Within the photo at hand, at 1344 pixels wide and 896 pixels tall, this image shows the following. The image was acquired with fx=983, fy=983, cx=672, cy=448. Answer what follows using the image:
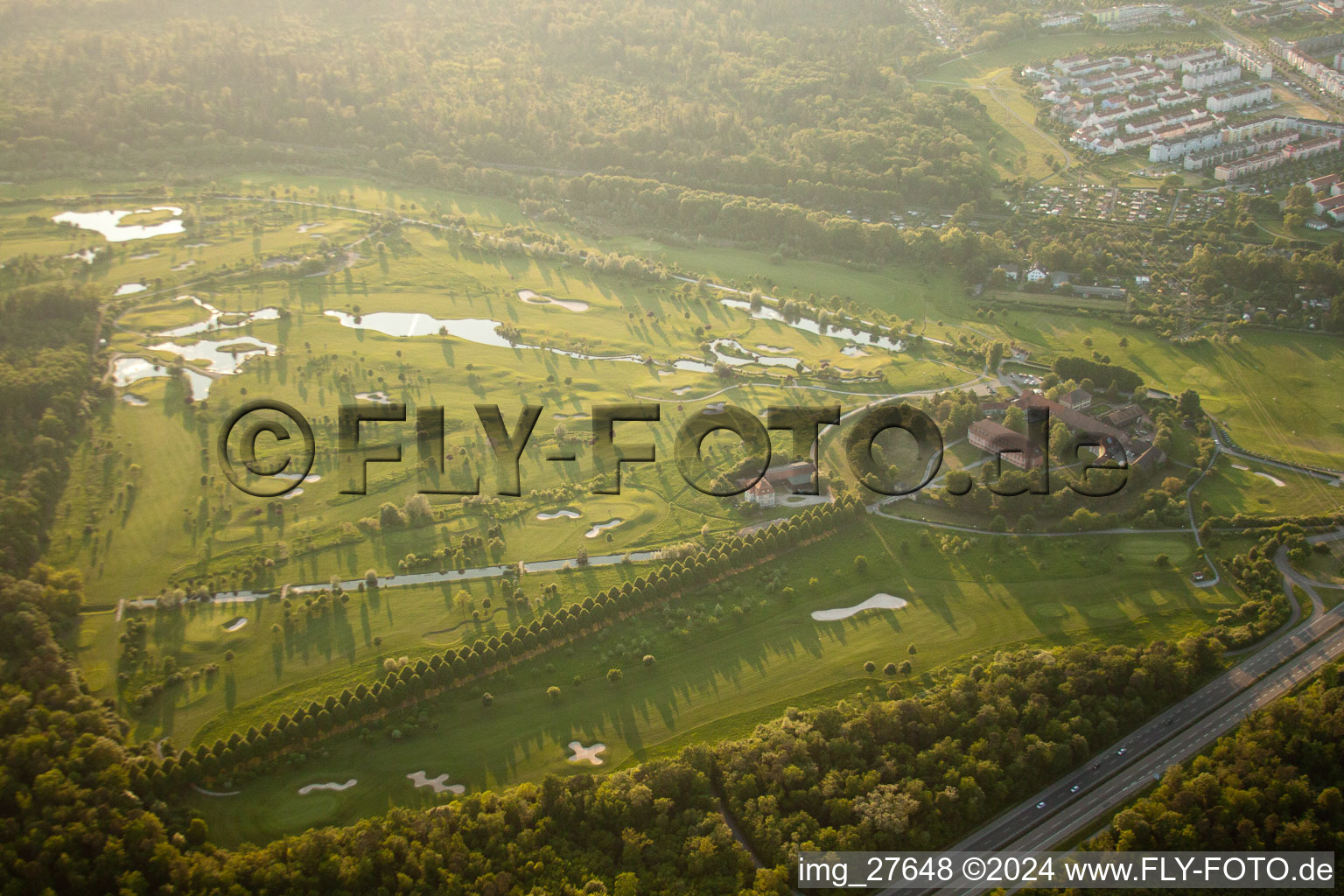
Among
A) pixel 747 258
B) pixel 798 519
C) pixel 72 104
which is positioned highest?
pixel 72 104

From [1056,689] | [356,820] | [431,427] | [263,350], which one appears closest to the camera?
[356,820]

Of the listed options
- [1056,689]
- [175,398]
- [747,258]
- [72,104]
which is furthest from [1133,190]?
[72,104]

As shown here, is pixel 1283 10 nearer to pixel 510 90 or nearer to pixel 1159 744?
pixel 510 90

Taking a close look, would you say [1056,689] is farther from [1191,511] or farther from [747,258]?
[747,258]

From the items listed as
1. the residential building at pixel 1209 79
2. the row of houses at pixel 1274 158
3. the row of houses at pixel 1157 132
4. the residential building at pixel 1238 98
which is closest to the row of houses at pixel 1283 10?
the residential building at pixel 1209 79

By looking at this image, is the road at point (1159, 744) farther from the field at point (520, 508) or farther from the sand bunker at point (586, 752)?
the sand bunker at point (586, 752)

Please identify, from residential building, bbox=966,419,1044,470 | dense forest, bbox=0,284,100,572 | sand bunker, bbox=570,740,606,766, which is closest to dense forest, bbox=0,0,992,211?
dense forest, bbox=0,284,100,572

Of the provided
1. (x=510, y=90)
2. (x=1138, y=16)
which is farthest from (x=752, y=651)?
(x=1138, y=16)
